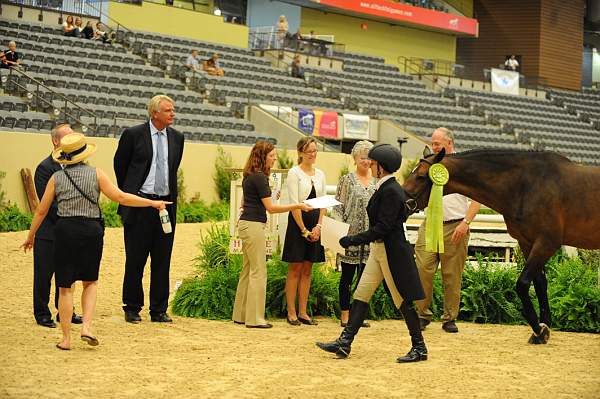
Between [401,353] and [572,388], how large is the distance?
1756 millimetres

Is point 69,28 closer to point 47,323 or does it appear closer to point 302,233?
point 302,233

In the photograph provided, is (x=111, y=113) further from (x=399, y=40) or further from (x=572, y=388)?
(x=399, y=40)

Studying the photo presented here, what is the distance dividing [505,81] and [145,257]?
34883 mm

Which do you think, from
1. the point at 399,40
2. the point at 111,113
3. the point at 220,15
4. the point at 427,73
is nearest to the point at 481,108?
the point at 427,73

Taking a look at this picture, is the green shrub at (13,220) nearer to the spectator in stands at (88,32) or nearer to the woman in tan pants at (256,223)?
the woman in tan pants at (256,223)

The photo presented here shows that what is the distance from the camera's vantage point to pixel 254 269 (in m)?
9.63

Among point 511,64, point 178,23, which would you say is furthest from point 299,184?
point 511,64

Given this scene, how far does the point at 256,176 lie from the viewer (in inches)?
373

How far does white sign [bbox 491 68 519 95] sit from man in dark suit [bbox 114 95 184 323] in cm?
3385

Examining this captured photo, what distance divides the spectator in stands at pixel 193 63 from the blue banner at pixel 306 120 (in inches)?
136

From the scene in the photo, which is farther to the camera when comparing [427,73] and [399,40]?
[399,40]

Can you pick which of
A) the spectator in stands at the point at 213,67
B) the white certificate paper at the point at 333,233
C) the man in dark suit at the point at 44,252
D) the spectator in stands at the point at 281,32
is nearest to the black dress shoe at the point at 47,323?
the man in dark suit at the point at 44,252

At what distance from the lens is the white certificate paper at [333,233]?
9.36 meters

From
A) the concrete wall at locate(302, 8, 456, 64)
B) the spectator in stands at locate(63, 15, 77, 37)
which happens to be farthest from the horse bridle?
the concrete wall at locate(302, 8, 456, 64)
